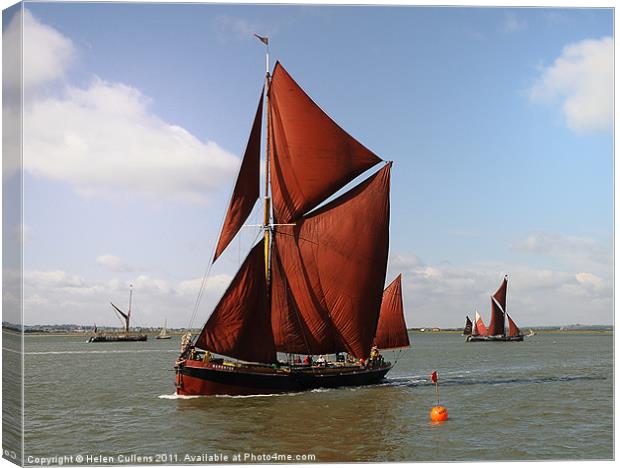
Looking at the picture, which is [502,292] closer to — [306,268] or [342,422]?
[306,268]

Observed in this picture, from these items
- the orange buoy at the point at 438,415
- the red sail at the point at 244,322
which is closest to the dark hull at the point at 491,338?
the red sail at the point at 244,322

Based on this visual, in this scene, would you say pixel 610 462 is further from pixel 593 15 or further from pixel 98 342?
pixel 98 342

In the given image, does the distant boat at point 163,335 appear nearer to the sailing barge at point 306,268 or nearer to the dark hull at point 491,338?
the dark hull at point 491,338

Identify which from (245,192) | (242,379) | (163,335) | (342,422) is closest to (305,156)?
(245,192)

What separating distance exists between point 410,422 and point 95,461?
1159cm

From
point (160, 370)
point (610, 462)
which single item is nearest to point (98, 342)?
point (160, 370)

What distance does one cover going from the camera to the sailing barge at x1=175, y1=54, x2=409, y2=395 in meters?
28.8

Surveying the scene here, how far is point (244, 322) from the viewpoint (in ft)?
93.7

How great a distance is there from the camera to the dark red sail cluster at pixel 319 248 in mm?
29953

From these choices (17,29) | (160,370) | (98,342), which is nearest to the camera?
(17,29)

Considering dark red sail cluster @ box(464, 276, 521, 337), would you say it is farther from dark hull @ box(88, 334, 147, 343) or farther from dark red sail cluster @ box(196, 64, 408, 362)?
dark red sail cluster @ box(196, 64, 408, 362)

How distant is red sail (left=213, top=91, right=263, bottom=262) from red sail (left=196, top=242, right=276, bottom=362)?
8.45 feet

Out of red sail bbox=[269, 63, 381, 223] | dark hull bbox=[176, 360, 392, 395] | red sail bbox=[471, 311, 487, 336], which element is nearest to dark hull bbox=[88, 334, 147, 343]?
red sail bbox=[471, 311, 487, 336]

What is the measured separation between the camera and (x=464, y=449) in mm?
19156
